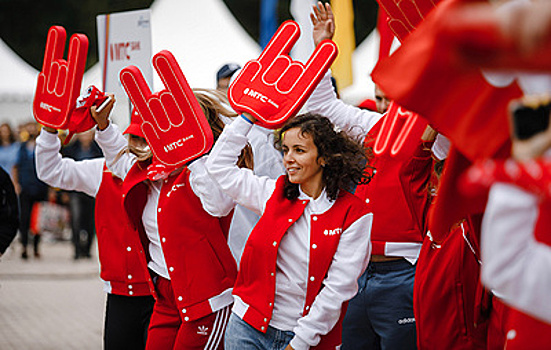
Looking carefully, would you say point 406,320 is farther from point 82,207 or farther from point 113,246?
point 82,207

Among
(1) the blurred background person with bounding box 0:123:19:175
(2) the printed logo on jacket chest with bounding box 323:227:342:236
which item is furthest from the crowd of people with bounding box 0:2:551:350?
(1) the blurred background person with bounding box 0:123:19:175

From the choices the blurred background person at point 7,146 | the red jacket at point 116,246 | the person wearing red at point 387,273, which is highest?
the red jacket at point 116,246

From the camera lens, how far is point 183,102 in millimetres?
3605

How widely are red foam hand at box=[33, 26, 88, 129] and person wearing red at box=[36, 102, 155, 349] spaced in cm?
17

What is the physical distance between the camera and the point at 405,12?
2.98 m

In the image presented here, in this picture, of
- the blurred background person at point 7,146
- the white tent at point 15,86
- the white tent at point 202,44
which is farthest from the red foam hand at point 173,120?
the white tent at point 15,86

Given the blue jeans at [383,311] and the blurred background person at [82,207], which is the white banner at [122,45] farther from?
the blurred background person at [82,207]

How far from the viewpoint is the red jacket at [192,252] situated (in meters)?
3.70

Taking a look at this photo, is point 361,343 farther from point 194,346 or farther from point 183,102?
point 183,102

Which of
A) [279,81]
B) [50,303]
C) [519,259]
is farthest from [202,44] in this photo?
[519,259]

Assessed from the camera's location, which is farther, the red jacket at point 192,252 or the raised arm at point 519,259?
the red jacket at point 192,252

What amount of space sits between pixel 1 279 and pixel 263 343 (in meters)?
7.69

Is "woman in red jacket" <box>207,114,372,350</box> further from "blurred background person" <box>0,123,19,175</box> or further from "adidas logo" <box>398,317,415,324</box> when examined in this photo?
"blurred background person" <box>0,123,19,175</box>

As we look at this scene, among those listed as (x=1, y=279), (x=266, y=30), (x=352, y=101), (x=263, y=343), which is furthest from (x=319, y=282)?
(x=352, y=101)
